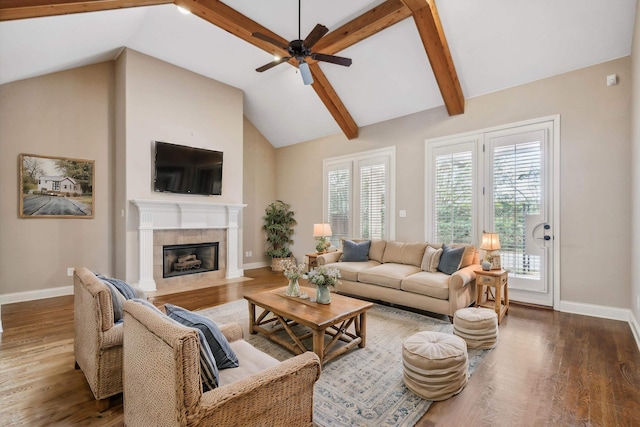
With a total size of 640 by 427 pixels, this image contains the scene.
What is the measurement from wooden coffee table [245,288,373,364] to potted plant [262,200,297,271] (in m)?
3.84

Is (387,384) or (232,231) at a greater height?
(232,231)

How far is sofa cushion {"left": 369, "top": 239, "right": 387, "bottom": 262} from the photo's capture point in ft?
16.6

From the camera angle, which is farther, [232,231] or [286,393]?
[232,231]

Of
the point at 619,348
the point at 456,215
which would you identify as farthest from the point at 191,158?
the point at 619,348

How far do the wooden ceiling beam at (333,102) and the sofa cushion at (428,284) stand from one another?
328cm

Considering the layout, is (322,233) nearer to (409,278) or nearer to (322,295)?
(409,278)

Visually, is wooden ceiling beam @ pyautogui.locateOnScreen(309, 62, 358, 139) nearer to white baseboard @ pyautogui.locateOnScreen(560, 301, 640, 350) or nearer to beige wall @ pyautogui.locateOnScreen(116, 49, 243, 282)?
beige wall @ pyautogui.locateOnScreen(116, 49, 243, 282)

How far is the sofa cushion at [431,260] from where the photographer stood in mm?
4203

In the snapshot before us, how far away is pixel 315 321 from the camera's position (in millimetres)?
2490

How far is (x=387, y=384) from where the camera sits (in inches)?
90.8

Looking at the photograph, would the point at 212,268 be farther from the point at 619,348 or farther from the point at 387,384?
the point at 619,348

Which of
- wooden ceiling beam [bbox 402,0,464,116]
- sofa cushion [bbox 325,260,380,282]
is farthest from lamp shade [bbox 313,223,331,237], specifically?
wooden ceiling beam [bbox 402,0,464,116]

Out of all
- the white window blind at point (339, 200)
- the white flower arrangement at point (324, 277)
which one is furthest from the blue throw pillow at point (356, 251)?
the white flower arrangement at point (324, 277)

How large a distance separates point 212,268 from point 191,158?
213cm
